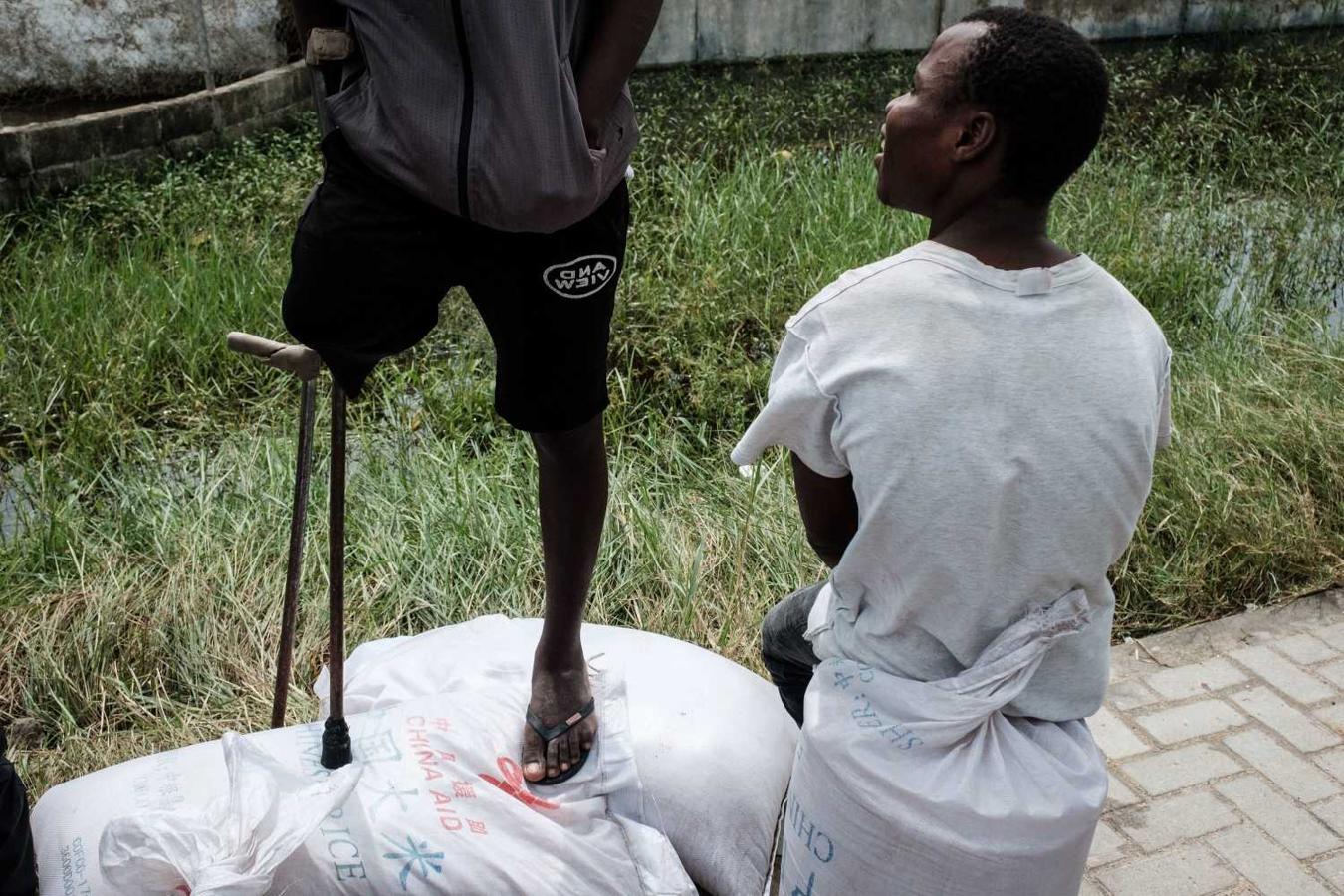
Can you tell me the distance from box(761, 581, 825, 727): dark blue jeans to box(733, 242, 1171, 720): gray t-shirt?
A: 505 millimetres

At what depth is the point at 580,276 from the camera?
6.79 feet

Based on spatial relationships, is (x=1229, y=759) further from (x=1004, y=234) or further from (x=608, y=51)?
(x=608, y=51)

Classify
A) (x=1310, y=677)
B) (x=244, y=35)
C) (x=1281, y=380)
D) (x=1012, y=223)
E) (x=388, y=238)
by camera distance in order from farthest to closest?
(x=244, y=35)
(x=1281, y=380)
(x=1310, y=677)
(x=388, y=238)
(x=1012, y=223)

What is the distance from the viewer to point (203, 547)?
340cm

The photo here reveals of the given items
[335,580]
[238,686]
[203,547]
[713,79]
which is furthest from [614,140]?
[713,79]

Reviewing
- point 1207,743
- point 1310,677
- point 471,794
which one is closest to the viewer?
point 471,794

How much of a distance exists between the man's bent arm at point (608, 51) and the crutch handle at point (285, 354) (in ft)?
2.06

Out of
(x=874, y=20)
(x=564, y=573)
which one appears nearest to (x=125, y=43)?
(x=874, y=20)

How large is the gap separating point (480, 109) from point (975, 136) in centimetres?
71

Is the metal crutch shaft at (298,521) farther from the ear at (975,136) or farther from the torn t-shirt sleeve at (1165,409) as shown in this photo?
the torn t-shirt sleeve at (1165,409)

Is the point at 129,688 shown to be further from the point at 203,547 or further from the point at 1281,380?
the point at 1281,380

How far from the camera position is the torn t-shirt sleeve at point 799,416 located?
5.36ft

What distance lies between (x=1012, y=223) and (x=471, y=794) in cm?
128

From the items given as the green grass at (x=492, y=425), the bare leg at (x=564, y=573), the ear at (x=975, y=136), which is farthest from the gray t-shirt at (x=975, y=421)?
the green grass at (x=492, y=425)
